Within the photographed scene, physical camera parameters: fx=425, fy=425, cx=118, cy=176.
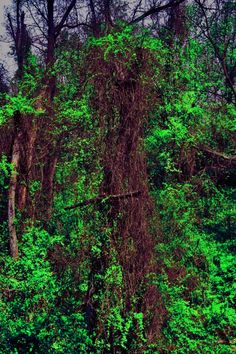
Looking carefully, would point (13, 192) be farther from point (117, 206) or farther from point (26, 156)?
point (117, 206)

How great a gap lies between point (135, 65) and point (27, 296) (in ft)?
16.4

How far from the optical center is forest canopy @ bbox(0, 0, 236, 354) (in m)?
7.23

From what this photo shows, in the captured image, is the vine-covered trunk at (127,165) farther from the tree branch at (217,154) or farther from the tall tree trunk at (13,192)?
the tree branch at (217,154)

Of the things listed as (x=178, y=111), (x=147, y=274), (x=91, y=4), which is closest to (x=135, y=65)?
(x=147, y=274)

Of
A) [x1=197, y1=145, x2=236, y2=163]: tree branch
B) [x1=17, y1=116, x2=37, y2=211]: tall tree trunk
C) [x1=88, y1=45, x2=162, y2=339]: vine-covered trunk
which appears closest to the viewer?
[x1=88, y1=45, x2=162, y2=339]: vine-covered trunk

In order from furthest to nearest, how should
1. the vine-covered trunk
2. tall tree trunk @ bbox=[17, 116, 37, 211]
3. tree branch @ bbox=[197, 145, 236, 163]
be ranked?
tree branch @ bbox=[197, 145, 236, 163] → tall tree trunk @ bbox=[17, 116, 37, 211] → the vine-covered trunk

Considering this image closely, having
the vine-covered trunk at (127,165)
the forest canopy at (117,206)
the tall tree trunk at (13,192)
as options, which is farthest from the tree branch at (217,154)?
the vine-covered trunk at (127,165)

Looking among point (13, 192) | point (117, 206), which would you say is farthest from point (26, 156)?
point (117, 206)

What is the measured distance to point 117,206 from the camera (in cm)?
727

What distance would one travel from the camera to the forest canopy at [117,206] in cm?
723

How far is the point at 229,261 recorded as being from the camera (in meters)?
10.7

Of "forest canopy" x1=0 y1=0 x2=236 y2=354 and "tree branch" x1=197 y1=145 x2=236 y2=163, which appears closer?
"forest canopy" x1=0 y1=0 x2=236 y2=354

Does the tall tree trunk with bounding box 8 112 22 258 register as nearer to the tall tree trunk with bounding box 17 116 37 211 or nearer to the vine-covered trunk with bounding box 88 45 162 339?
Result: the tall tree trunk with bounding box 17 116 37 211

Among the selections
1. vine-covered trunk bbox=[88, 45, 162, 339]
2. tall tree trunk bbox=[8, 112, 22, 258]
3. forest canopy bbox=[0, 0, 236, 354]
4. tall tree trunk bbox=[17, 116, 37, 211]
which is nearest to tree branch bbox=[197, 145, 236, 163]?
forest canopy bbox=[0, 0, 236, 354]
